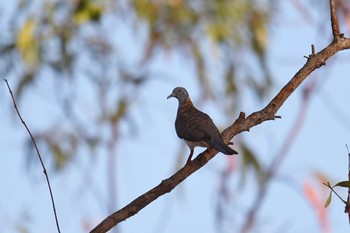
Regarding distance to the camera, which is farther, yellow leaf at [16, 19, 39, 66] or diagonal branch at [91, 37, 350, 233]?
yellow leaf at [16, 19, 39, 66]

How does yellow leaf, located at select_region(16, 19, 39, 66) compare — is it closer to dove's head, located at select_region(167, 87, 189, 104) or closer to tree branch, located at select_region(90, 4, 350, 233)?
dove's head, located at select_region(167, 87, 189, 104)

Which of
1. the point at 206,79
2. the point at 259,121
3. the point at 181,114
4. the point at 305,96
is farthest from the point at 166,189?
the point at 305,96

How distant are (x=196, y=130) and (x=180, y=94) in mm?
798

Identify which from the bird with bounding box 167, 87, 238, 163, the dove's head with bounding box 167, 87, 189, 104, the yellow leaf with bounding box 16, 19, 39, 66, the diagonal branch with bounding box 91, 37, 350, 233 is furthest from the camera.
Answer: the yellow leaf with bounding box 16, 19, 39, 66

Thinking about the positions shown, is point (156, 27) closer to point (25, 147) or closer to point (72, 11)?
point (72, 11)

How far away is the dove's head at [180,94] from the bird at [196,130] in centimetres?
10

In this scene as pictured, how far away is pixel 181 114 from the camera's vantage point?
4.55 metres

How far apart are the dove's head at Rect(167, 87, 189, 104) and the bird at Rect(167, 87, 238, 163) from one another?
10 centimetres

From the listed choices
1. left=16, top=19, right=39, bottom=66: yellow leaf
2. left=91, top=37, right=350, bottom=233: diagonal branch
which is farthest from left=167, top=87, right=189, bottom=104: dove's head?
left=16, top=19, right=39, bottom=66: yellow leaf

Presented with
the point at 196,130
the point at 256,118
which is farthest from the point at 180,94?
the point at 256,118

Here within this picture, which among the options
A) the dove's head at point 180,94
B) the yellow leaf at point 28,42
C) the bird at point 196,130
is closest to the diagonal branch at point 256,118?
the bird at point 196,130

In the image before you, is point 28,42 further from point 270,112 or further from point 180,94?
point 270,112

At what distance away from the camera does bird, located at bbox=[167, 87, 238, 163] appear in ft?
12.2

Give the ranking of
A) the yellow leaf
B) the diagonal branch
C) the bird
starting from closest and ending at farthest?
the diagonal branch < the bird < the yellow leaf
